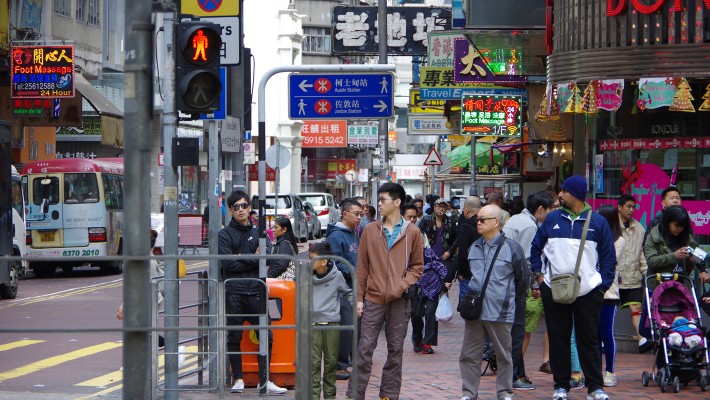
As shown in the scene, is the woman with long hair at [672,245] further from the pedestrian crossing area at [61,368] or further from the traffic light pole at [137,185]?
the traffic light pole at [137,185]

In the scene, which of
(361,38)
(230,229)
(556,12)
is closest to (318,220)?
(361,38)

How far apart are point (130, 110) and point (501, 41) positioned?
1385cm

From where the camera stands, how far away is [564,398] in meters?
9.90

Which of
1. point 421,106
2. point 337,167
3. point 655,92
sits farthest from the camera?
point 337,167

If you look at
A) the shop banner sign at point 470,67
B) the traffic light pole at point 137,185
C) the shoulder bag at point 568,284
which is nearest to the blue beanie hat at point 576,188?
the shoulder bag at point 568,284

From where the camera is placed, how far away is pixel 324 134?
67.7 meters

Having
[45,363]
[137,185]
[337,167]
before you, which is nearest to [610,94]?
[45,363]

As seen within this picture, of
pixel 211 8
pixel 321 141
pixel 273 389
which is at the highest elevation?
pixel 321 141

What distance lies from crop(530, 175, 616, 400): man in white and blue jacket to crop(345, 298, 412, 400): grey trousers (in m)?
1.26

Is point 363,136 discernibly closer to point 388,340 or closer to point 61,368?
point 61,368

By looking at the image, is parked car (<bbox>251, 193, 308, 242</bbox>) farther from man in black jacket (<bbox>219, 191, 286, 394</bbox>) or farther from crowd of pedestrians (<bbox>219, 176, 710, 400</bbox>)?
crowd of pedestrians (<bbox>219, 176, 710, 400</bbox>)

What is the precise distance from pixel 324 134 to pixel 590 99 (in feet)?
179

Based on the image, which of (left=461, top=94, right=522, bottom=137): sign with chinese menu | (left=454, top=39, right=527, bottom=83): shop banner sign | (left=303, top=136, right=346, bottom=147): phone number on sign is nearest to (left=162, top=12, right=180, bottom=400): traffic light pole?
(left=454, top=39, right=527, bottom=83): shop banner sign

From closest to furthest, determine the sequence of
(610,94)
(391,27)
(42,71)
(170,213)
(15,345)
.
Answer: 1. (15,345)
2. (170,213)
3. (610,94)
4. (42,71)
5. (391,27)
